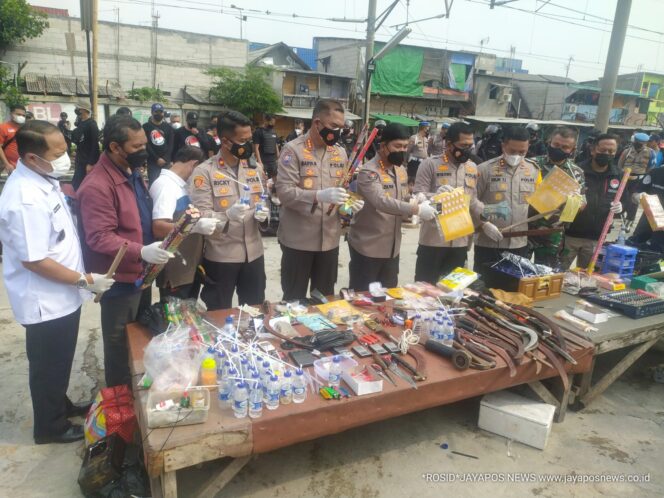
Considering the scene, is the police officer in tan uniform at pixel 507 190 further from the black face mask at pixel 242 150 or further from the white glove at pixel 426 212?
the black face mask at pixel 242 150

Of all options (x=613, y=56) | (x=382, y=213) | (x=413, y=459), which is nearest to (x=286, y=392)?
(x=413, y=459)

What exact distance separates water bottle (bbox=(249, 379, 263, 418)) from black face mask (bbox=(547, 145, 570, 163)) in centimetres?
369

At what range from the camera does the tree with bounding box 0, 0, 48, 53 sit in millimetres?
18781

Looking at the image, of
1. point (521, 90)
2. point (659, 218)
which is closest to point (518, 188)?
point (659, 218)

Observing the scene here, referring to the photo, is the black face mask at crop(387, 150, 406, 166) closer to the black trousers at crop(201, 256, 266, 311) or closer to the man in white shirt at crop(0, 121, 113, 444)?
the black trousers at crop(201, 256, 266, 311)

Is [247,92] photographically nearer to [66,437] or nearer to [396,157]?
[396,157]

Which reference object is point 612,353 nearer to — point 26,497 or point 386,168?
point 386,168

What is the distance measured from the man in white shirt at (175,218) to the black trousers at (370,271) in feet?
4.57

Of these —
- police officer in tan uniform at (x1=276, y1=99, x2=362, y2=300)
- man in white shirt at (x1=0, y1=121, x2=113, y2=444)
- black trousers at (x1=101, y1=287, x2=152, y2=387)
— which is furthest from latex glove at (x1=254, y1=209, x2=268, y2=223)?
man in white shirt at (x1=0, y1=121, x2=113, y2=444)

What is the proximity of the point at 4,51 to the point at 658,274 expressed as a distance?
87.0 ft

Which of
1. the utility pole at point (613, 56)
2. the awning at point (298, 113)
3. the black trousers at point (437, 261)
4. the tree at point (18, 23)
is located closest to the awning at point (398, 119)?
the awning at point (298, 113)

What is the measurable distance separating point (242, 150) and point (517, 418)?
2.57m

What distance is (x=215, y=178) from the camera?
314 cm

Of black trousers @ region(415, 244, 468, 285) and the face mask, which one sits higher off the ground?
the face mask
